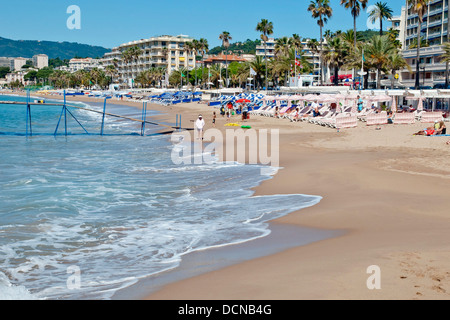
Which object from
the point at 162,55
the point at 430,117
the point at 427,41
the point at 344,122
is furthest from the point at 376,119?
the point at 162,55

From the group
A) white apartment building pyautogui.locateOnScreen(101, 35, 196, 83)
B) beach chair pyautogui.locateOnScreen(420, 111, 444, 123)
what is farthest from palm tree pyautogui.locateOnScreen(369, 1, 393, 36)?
white apartment building pyautogui.locateOnScreen(101, 35, 196, 83)

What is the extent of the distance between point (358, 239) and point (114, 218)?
553 cm

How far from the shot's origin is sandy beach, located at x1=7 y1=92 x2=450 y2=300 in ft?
18.8

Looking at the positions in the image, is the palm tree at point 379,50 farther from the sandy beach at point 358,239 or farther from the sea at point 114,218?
the sea at point 114,218

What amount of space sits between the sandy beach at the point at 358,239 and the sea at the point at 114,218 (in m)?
0.83

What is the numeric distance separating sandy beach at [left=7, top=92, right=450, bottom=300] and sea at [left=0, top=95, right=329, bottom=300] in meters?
0.83

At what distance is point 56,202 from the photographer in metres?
12.3

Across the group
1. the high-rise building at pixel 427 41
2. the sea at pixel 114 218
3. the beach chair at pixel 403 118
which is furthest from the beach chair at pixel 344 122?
the high-rise building at pixel 427 41

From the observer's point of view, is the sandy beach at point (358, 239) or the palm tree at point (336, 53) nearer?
the sandy beach at point (358, 239)

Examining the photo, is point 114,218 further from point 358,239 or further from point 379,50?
point 379,50

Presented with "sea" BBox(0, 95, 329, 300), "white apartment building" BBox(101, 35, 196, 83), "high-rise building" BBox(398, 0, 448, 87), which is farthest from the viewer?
"white apartment building" BBox(101, 35, 196, 83)

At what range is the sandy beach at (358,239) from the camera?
5.73 metres

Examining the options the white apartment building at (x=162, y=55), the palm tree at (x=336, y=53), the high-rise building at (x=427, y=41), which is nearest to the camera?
the high-rise building at (x=427, y=41)

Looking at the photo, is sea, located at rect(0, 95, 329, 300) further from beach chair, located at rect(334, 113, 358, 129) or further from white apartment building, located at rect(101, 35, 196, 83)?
white apartment building, located at rect(101, 35, 196, 83)
